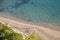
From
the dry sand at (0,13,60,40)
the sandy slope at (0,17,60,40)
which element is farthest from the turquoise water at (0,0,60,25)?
the sandy slope at (0,17,60,40)

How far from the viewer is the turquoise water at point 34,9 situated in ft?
57.4

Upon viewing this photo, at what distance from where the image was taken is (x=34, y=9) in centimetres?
1917

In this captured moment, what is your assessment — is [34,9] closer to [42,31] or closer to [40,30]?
[40,30]

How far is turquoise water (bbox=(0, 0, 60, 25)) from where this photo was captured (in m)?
17.5

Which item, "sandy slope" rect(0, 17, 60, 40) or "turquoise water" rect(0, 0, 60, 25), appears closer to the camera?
"sandy slope" rect(0, 17, 60, 40)

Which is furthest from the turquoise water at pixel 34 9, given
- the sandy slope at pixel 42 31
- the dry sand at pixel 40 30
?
the sandy slope at pixel 42 31

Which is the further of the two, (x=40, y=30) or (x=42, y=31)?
(x=40, y=30)

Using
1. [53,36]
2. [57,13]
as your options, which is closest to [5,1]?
[57,13]

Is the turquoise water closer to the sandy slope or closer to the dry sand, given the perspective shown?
the dry sand

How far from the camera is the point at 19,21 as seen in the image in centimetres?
1708

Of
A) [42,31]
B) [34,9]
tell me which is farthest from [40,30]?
[34,9]

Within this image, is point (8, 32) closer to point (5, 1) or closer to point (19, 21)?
point (19, 21)

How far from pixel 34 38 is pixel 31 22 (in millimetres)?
5147

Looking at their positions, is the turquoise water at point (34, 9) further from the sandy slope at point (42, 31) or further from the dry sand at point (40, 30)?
the sandy slope at point (42, 31)
